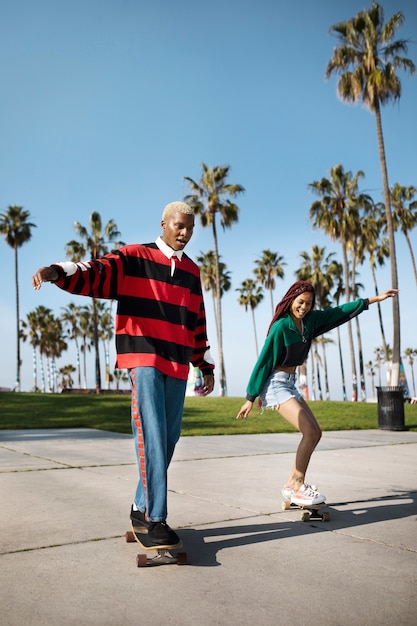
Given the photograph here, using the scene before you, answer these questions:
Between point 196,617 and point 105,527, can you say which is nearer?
point 196,617

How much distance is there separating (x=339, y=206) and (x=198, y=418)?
88.2 feet

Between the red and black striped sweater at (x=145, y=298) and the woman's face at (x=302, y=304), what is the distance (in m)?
1.23

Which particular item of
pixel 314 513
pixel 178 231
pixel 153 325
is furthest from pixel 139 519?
pixel 178 231

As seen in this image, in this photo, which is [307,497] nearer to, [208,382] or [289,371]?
[289,371]

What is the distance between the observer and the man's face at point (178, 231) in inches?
140

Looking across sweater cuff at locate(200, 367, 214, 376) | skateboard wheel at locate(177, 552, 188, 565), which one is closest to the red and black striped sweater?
sweater cuff at locate(200, 367, 214, 376)

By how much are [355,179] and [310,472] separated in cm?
3576

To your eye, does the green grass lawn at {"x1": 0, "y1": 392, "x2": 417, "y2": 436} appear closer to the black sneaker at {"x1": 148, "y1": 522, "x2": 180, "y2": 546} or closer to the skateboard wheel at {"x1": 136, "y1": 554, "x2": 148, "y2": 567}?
the black sneaker at {"x1": 148, "y1": 522, "x2": 180, "y2": 546}

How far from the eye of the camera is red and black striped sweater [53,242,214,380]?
331 cm

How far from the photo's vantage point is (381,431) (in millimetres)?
13281

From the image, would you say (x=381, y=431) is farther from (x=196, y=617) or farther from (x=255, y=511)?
(x=196, y=617)

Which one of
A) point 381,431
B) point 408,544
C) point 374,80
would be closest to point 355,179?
point 374,80

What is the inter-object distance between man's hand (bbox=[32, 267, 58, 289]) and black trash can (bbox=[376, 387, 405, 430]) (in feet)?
39.1

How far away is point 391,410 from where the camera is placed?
13586mm
